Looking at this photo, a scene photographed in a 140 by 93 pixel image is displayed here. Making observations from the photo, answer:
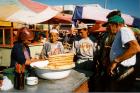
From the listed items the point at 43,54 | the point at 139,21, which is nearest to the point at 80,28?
the point at 43,54

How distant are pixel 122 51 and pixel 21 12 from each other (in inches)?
116

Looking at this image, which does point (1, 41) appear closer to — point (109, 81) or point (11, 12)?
point (11, 12)

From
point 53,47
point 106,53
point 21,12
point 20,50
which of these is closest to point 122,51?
point 106,53

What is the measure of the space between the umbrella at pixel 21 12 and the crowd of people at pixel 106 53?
41.2 inches

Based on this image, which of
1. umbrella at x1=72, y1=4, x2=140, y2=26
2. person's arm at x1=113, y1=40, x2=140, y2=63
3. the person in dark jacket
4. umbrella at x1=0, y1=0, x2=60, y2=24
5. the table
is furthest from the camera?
umbrella at x1=72, y1=4, x2=140, y2=26

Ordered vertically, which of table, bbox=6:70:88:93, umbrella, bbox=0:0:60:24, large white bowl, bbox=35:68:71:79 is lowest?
table, bbox=6:70:88:93

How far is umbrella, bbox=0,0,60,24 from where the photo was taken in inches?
204

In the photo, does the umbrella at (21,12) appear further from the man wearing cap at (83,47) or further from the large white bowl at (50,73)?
the large white bowl at (50,73)

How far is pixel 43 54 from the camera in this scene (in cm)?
452

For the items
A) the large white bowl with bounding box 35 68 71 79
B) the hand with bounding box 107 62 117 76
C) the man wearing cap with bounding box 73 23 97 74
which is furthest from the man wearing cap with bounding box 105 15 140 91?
the man wearing cap with bounding box 73 23 97 74

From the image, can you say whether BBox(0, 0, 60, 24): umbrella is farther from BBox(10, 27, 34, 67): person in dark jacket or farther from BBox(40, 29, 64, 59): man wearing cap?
BBox(10, 27, 34, 67): person in dark jacket

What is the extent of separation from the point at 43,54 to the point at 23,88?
2.00 meters

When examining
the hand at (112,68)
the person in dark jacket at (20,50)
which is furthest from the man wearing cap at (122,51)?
the person in dark jacket at (20,50)

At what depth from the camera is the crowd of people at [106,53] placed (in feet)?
9.52
